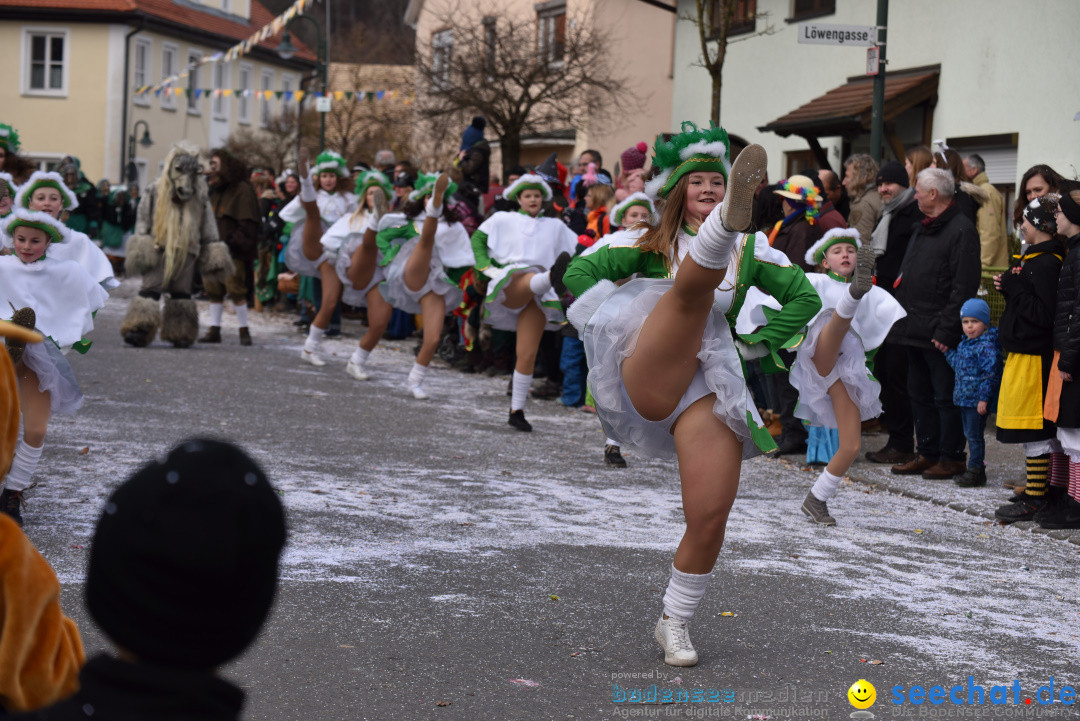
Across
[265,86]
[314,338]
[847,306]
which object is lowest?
[314,338]

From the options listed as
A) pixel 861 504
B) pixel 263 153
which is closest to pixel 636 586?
pixel 861 504

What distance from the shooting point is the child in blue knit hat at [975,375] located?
897 cm

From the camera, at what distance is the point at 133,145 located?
43438 millimetres

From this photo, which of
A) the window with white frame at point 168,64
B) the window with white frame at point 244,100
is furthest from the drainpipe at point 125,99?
the window with white frame at point 244,100

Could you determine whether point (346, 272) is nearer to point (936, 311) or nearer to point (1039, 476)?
point (936, 311)

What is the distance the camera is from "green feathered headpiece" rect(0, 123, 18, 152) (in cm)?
1009

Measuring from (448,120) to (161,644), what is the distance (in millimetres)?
22829

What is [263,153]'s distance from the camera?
38.7 meters

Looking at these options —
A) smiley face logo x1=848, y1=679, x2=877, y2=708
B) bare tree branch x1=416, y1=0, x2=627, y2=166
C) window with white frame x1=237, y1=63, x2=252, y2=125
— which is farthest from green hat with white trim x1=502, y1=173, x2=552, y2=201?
window with white frame x1=237, y1=63, x2=252, y2=125

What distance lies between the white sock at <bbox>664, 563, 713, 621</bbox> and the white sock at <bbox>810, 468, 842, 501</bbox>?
2.90 m

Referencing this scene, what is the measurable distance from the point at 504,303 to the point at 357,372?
268 cm

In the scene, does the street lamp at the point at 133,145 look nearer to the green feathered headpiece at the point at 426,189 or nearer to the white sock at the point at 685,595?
the green feathered headpiece at the point at 426,189

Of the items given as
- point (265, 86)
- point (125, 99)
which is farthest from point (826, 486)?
point (265, 86)

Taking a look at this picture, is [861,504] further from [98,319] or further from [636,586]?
[98,319]
